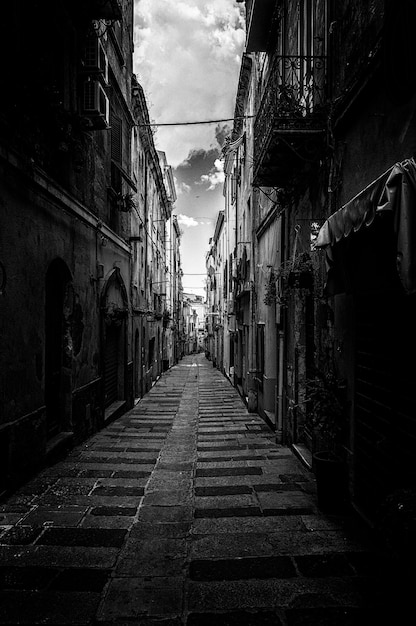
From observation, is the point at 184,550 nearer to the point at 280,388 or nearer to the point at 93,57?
the point at 280,388

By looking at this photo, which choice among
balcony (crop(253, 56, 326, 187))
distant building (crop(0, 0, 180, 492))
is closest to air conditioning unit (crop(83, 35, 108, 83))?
distant building (crop(0, 0, 180, 492))

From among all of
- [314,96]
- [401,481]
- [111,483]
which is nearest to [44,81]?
[314,96]

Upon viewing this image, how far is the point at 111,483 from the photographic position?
6.64 metres

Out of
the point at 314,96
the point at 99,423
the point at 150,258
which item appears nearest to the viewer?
the point at 314,96

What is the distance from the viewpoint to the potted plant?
17.9ft

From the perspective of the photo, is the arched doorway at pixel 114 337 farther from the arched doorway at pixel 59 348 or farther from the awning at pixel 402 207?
the awning at pixel 402 207

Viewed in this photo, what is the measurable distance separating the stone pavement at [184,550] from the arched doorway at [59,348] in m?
1.02

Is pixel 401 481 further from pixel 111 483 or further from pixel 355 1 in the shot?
pixel 355 1

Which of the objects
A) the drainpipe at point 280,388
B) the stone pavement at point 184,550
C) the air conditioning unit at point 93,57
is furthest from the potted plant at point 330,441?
the air conditioning unit at point 93,57

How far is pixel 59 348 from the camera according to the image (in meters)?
8.58

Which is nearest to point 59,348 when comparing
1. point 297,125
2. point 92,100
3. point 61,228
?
point 61,228

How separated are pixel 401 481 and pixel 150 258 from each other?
64.8ft

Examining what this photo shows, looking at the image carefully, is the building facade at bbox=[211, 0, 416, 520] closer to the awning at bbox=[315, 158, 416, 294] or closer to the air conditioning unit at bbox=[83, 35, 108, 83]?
the awning at bbox=[315, 158, 416, 294]

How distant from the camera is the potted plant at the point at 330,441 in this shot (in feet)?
17.9
